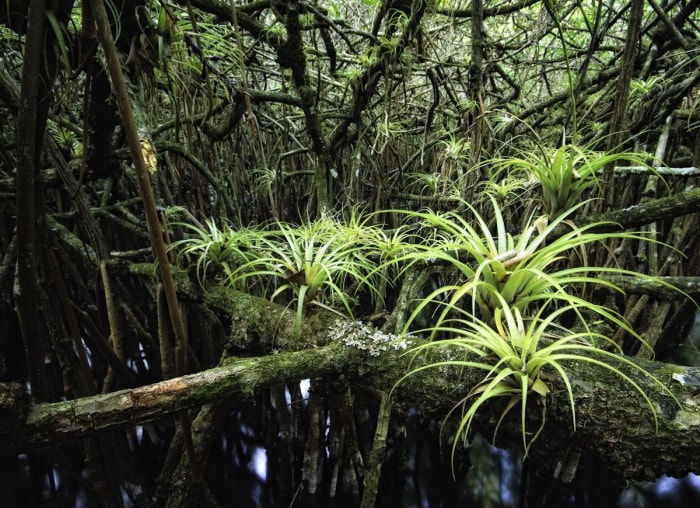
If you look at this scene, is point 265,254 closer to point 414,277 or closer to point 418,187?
point 414,277

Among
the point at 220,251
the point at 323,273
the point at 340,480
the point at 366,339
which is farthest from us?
the point at 340,480

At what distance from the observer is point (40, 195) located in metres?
1.14

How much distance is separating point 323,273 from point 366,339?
27 cm

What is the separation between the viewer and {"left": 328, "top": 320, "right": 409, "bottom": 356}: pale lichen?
3.27 ft

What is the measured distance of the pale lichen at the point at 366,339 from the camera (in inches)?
39.2

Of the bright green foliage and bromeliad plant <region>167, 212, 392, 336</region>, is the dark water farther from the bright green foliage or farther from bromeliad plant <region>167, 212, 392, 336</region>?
the bright green foliage

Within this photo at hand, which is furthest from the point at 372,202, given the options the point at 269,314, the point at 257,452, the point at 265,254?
the point at 257,452

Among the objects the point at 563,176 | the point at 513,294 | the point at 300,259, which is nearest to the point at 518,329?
the point at 513,294

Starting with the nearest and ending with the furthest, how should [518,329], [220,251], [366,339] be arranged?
[518,329] → [366,339] → [220,251]

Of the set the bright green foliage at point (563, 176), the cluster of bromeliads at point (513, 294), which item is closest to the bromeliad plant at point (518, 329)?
the cluster of bromeliads at point (513, 294)

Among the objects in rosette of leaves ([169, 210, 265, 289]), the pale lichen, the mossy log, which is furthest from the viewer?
rosette of leaves ([169, 210, 265, 289])

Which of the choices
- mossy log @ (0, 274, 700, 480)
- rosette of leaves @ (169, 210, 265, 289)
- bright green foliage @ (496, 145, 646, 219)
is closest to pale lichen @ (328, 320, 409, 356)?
mossy log @ (0, 274, 700, 480)

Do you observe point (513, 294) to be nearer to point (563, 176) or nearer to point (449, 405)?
point (449, 405)

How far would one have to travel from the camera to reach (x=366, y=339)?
103 cm
